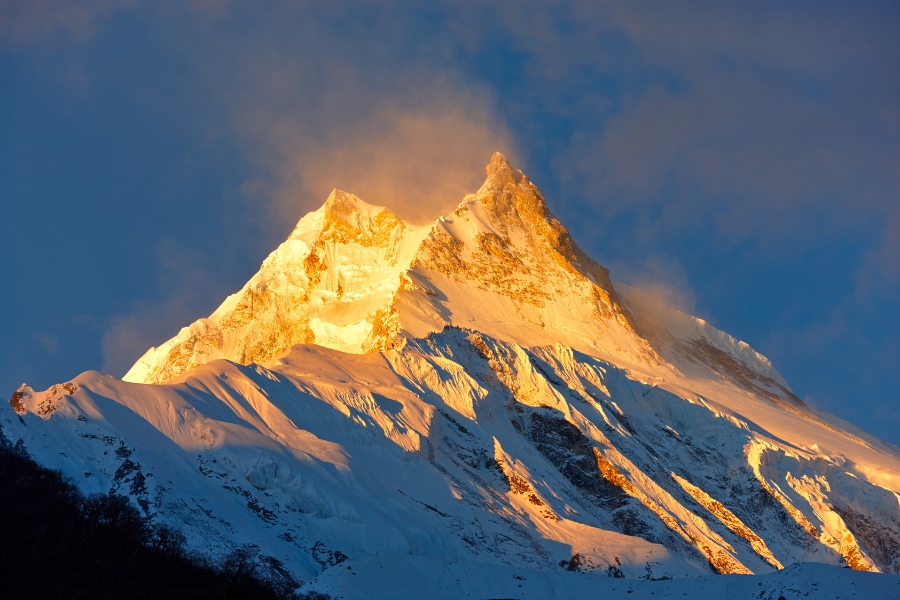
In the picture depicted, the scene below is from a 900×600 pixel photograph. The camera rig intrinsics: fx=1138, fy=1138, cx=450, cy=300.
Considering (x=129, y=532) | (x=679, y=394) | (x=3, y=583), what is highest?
(x=679, y=394)

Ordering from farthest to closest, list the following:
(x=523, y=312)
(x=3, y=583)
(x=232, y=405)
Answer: (x=523, y=312), (x=232, y=405), (x=3, y=583)

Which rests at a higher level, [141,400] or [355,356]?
[355,356]

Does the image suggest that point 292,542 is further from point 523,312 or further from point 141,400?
point 523,312

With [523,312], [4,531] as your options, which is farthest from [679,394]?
[4,531]

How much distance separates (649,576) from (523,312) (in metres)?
78.5

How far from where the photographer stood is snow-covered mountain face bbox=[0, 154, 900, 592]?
102 metres

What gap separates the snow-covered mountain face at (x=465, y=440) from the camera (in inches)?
4008

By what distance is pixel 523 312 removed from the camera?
18400 cm

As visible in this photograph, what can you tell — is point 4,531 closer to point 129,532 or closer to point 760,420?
point 129,532

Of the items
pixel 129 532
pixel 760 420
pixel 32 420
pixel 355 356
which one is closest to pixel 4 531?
pixel 129 532

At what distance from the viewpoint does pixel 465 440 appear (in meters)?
135

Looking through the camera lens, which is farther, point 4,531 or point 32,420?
point 32,420

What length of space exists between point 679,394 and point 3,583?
113283 millimetres

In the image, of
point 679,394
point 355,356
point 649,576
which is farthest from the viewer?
point 679,394
